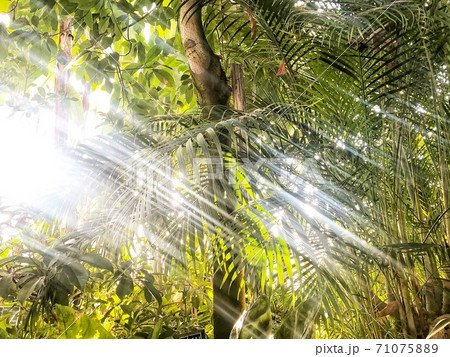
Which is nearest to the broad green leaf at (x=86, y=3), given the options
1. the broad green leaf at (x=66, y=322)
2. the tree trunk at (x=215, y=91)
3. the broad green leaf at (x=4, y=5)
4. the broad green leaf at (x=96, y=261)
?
the tree trunk at (x=215, y=91)

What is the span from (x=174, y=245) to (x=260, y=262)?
18 cm

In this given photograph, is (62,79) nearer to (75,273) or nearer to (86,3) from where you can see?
(86,3)

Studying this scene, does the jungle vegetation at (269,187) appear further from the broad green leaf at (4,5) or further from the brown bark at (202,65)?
the broad green leaf at (4,5)

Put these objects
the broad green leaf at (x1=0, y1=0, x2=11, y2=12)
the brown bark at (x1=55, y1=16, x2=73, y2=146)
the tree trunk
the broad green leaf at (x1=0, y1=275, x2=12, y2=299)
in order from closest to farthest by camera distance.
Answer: the broad green leaf at (x1=0, y1=275, x2=12, y2=299) < the tree trunk < the broad green leaf at (x1=0, y1=0, x2=11, y2=12) < the brown bark at (x1=55, y1=16, x2=73, y2=146)

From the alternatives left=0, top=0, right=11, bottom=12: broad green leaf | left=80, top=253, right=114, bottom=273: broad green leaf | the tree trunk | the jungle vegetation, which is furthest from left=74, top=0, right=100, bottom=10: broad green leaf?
left=80, top=253, right=114, bottom=273: broad green leaf

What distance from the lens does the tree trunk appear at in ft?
2.94

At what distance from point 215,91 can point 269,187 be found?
13.8 inches

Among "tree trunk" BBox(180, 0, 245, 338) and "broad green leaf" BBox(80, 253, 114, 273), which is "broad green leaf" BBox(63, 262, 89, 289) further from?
"tree trunk" BBox(180, 0, 245, 338)

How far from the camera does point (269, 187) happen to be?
0.72 m

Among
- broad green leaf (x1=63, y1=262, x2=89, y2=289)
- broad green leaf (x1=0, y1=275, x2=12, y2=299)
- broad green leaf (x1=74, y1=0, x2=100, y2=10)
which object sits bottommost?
broad green leaf (x1=0, y1=275, x2=12, y2=299)

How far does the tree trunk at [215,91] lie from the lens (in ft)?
2.94
